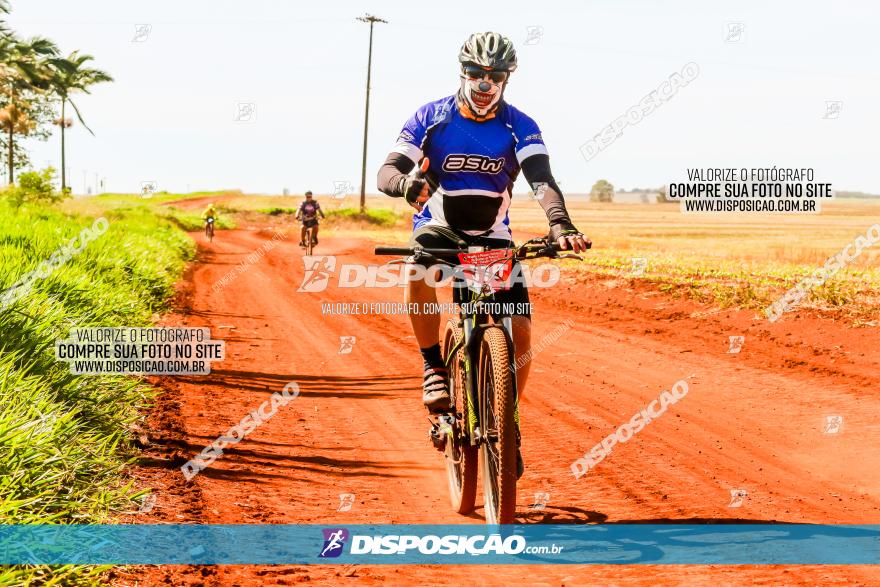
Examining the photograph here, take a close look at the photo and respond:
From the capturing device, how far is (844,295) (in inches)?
496

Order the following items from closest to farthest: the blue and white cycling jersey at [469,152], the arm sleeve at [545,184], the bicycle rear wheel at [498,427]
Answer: the bicycle rear wheel at [498,427] < the arm sleeve at [545,184] < the blue and white cycling jersey at [469,152]

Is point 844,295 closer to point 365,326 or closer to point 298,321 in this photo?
point 365,326

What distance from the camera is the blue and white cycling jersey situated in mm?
5328

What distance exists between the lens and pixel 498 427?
4.45m

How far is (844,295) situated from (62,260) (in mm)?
10977

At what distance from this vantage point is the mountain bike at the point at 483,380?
14.5 ft

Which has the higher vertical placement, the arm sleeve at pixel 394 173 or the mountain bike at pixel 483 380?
the arm sleeve at pixel 394 173

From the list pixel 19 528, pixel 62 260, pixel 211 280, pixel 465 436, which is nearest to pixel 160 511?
pixel 19 528

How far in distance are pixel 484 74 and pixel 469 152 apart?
50 centimetres

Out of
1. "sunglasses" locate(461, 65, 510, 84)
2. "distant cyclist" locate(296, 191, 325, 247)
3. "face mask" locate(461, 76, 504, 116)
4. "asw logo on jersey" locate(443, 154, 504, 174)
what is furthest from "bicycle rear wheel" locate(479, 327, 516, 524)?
"distant cyclist" locate(296, 191, 325, 247)

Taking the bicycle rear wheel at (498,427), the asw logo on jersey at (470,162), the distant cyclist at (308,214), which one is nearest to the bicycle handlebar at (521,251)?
the bicycle rear wheel at (498,427)

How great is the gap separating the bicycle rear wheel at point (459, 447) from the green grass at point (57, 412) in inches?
74.6

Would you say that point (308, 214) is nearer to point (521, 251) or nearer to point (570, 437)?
point (570, 437)

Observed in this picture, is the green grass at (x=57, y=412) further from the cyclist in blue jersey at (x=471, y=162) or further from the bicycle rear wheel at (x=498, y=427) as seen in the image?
the cyclist in blue jersey at (x=471, y=162)
